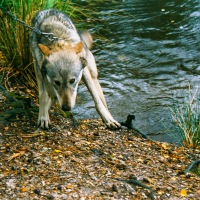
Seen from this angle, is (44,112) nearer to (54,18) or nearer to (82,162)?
(82,162)

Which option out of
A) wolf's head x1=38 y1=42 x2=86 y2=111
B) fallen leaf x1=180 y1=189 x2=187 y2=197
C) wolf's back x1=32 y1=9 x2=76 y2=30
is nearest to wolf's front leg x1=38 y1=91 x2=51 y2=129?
wolf's head x1=38 y1=42 x2=86 y2=111

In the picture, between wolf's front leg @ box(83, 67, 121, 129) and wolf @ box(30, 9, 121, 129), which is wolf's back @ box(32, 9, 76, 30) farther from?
wolf's front leg @ box(83, 67, 121, 129)

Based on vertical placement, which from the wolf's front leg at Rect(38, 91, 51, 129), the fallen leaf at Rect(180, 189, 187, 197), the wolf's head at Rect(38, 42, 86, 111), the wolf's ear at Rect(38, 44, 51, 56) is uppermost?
the wolf's ear at Rect(38, 44, 51, 56)

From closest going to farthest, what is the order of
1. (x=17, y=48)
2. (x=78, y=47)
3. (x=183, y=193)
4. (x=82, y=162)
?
(x=183, y=193), (x=82, y=162), (x=78, y=47), (x=17, y=48)

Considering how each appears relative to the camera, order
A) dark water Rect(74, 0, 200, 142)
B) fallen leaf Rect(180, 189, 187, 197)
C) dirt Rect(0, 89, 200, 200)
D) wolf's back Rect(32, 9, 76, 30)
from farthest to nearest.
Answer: dark water Rect(74, 0, 200, 142) < wolf's back Rect(32, 9, 76, 30) < fallen leaf Rect(180, 189, 187, 197) < dirt Rect(0, 89, 200, 200)

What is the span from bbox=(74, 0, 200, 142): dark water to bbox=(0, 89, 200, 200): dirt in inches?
40.7

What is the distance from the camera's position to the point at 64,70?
496 cm

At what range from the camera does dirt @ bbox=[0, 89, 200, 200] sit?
4.29 m

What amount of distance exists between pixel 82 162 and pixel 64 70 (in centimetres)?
93

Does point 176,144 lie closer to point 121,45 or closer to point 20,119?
point 20,119

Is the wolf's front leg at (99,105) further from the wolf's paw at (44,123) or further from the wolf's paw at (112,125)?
the wolf's paw at (44,123)

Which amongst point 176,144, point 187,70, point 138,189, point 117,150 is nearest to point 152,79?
point 187,70

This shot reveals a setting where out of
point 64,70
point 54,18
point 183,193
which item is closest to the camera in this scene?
point 183,193

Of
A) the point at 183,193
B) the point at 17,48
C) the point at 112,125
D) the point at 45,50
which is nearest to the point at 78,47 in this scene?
the point at 45,50
